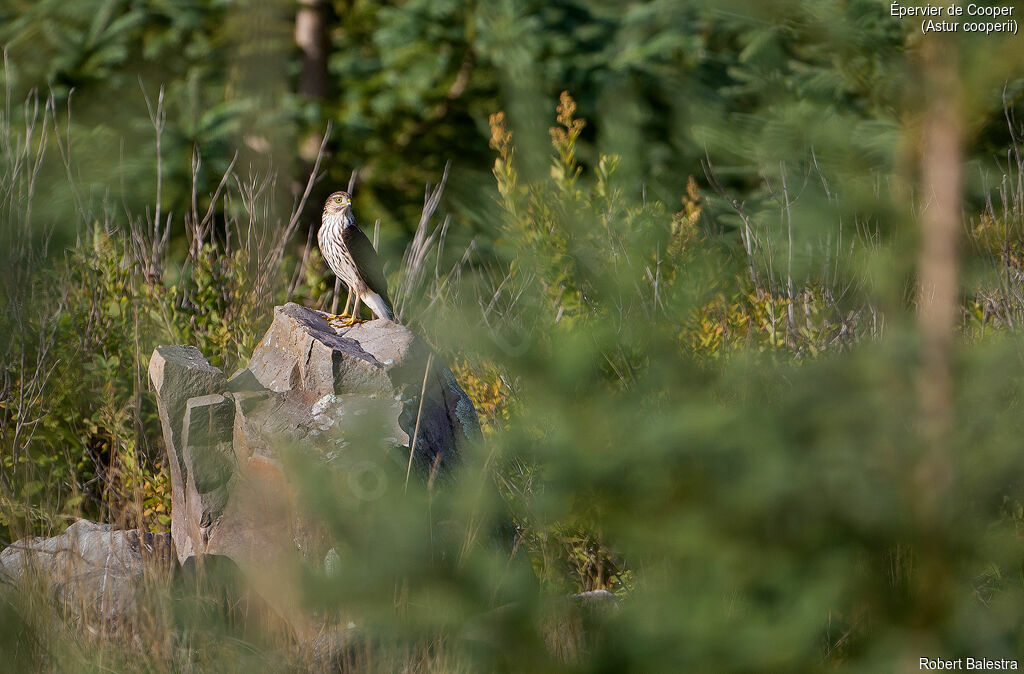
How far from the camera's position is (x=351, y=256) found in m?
4.23

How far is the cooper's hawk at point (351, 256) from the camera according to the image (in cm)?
426

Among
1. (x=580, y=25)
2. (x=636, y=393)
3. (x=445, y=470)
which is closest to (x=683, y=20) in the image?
(x=580, y=25)

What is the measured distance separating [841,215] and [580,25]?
24.7ft

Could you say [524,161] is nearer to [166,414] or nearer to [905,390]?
[905,390]

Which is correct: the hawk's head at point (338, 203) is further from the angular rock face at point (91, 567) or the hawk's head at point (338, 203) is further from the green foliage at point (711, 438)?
the green foliage at point (711, 438)

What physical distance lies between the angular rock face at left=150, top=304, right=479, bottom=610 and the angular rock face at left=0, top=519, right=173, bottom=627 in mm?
199

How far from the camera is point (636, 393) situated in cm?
104

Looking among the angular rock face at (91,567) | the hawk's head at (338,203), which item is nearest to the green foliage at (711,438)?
the angular rock face at (91,567)

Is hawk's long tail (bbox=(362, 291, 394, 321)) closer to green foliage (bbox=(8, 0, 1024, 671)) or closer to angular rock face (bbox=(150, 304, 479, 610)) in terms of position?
angular rock face (bbox=(150, 304, 479, 610))

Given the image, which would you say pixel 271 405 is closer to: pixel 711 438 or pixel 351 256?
pixel 351 256

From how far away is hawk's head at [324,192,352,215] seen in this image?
438 centimetres

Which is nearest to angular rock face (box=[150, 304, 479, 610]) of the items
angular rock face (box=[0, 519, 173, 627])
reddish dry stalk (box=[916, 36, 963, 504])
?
angular rock face (box=[0, 519, 173, 627])

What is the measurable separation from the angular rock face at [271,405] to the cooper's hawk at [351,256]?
2.00 feet

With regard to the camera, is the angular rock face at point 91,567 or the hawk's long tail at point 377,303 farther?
the hawk's long tail at point 377,303
